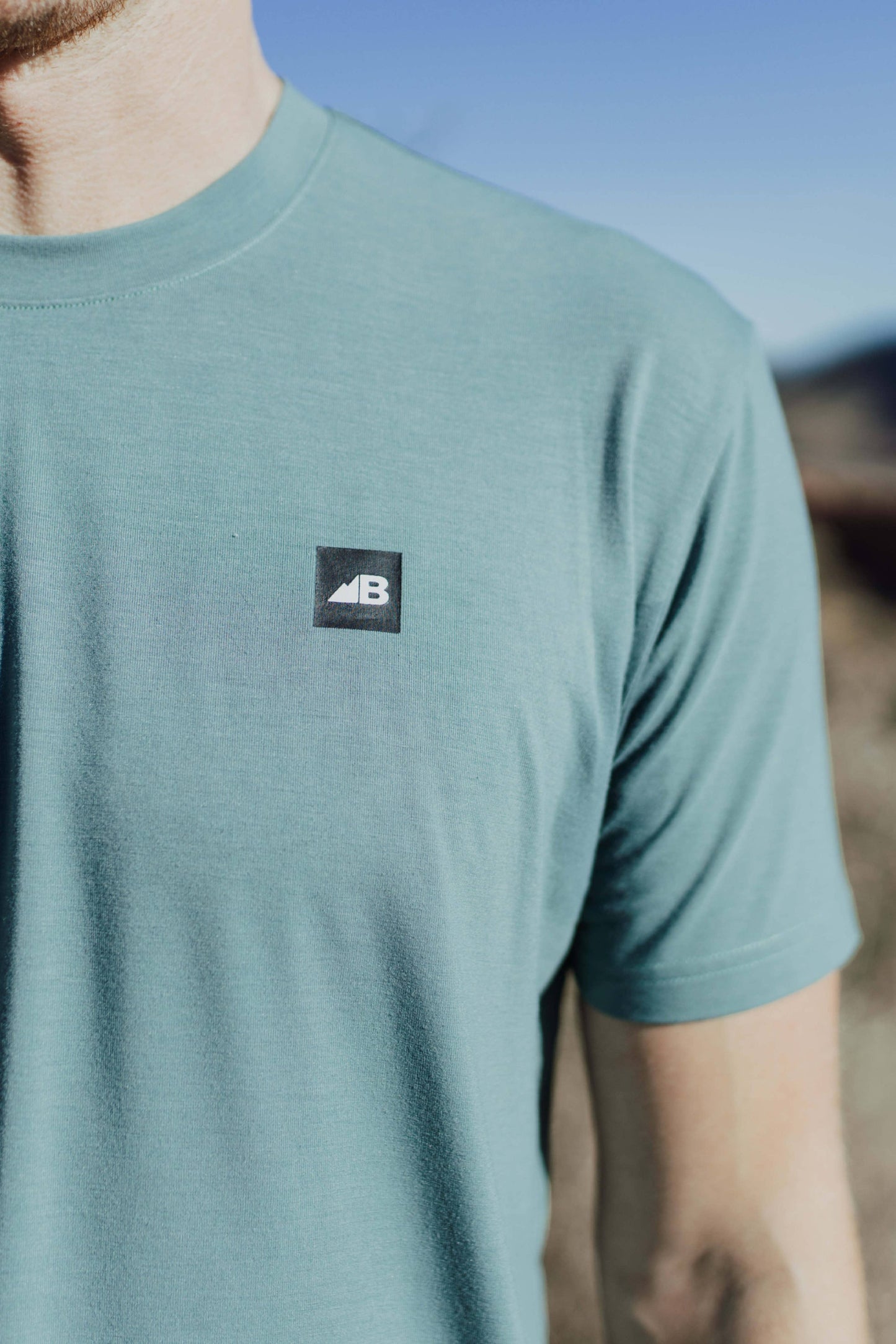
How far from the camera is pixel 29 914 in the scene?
973mm

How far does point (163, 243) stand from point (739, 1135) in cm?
115

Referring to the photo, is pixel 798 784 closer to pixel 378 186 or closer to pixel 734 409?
pixel 734 409

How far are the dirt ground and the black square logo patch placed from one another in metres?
1.41

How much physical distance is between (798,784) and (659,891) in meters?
0.20

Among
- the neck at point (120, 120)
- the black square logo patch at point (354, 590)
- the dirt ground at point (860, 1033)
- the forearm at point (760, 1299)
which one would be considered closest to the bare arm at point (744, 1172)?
the forearm at point (760, 1299)

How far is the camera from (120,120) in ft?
3.64

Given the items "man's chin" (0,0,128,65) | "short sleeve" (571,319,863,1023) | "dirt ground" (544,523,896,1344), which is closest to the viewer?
"man's chin" (0,0,128,65)

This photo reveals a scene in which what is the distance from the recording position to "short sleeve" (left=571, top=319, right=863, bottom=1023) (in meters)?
1.13

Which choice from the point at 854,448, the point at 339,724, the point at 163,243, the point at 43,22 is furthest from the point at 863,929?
the point at 854,448

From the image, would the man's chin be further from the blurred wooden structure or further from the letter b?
the blurred wooden structure

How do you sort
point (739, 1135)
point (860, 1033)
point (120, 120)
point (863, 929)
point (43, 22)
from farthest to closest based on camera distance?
point (863, 929) → point (860, 1033) → point (739, 1135) → point (120, 120) → point (43, 22)

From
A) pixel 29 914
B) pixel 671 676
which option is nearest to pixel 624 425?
pixel 671 676

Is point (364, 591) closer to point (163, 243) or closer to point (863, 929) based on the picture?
point (163, 243)

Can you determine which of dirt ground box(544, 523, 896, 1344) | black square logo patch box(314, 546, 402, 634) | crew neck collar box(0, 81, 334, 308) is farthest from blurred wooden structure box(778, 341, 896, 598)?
black square logo patch box(314, 546, 402, 634)
